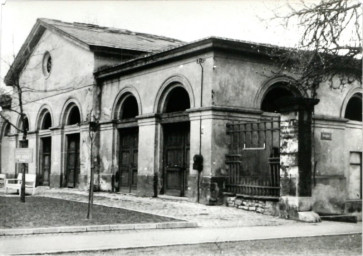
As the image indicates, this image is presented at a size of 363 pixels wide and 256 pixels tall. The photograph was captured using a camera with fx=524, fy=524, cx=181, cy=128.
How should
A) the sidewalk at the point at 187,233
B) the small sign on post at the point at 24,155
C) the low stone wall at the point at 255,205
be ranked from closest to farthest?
the sidewalk at the point at 187,233 → the low stone wall at the point at 255,205 → the small sign on post at the point at 24,155

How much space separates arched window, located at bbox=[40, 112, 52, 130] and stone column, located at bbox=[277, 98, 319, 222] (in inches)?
651

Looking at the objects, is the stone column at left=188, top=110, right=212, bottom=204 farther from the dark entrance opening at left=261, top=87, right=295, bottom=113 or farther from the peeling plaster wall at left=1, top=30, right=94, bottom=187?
the peeling plaster wall at left=1, top=30, right=94, bottom=187

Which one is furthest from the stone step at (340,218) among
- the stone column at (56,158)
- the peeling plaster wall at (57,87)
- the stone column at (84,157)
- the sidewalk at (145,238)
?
the stone column at (56,158)

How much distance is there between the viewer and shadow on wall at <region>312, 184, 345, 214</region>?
1620 centimetres

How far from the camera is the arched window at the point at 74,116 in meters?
24.5

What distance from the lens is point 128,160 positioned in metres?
20.7

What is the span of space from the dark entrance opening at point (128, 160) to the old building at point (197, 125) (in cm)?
4

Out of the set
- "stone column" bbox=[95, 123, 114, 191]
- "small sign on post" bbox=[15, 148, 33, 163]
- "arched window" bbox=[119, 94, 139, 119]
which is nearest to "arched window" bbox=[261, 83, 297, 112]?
"arched window" bbox=[119, 94, 139, 119]

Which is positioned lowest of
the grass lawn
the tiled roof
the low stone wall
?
the grass lawn

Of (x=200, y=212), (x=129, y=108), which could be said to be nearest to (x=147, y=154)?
(x=129, y=108)

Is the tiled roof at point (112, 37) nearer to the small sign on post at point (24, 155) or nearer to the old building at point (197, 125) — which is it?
the old building at point (197, 125)

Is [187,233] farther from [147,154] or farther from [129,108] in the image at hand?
[129,108]

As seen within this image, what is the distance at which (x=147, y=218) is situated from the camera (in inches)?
464

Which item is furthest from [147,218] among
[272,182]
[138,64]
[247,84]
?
[138,64]
